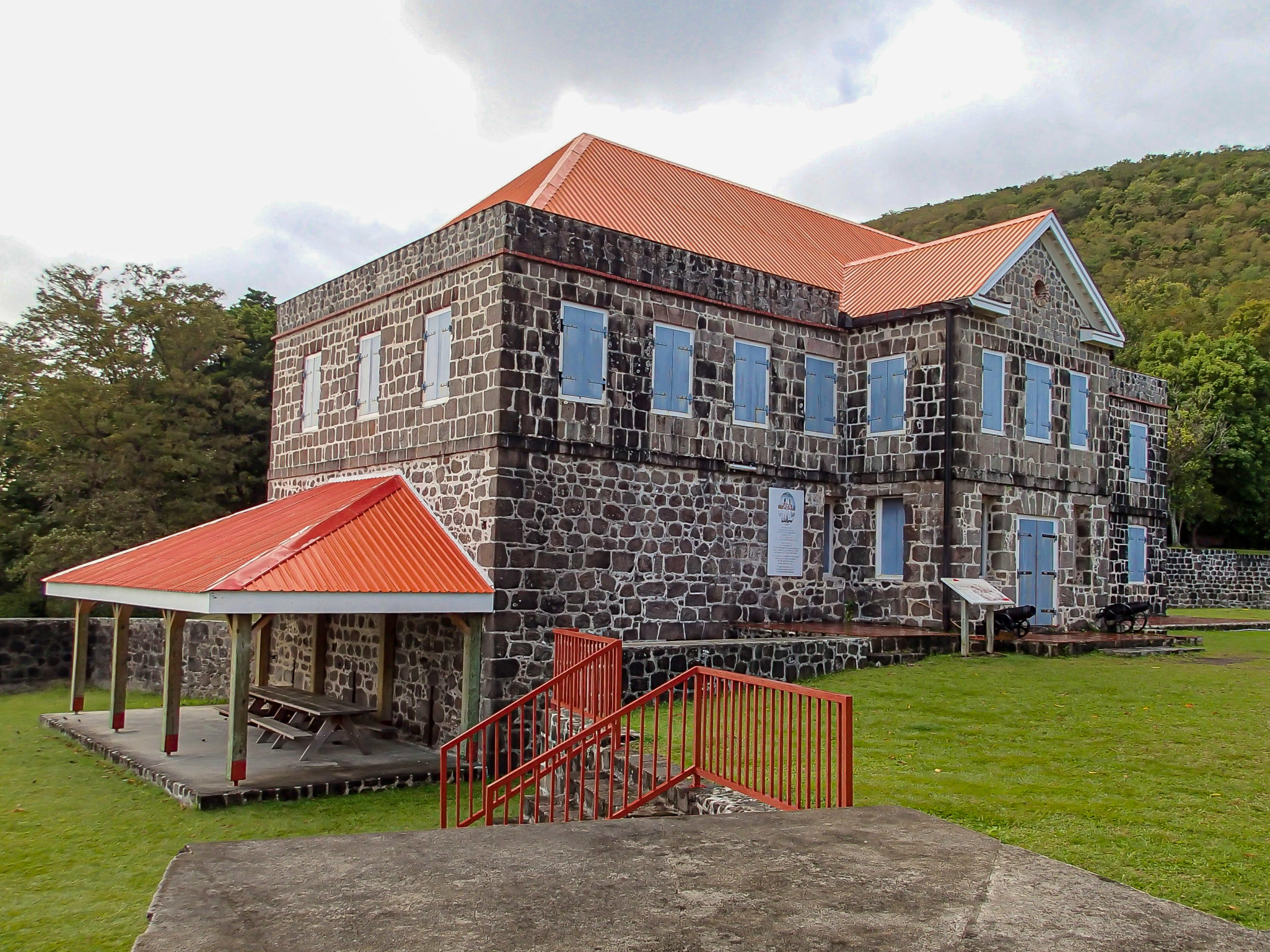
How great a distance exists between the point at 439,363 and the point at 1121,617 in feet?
40.4

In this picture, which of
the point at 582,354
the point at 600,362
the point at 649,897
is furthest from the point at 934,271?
the point at 649,897

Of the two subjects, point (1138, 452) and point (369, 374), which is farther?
point (1138, 452)

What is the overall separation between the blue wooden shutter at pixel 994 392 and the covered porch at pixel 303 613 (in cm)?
875

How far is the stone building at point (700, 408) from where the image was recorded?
1363 centimetres

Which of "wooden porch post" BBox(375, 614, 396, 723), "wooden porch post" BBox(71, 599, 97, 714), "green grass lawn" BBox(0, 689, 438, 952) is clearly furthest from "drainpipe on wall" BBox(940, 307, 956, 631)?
"wooden porch post" BBox(71, 599, 97, 714)

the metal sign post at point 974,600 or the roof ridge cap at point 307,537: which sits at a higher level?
the roof ridge cap at point 307,537

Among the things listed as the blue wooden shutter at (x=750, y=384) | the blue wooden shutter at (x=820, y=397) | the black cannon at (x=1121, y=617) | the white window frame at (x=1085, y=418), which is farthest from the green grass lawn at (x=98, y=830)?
the white window frame at (x=1085, y=418)

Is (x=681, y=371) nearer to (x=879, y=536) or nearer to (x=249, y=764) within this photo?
(x=879, y=536)

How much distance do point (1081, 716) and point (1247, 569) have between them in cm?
2896

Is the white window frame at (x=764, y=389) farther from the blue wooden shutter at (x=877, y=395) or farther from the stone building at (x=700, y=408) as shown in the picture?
the blue wooden shutter at (x=877, y=395)

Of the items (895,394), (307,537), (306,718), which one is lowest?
(306,718)

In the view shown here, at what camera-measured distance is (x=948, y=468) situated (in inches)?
640

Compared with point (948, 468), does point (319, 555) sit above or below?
below

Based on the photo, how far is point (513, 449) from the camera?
13.3m
